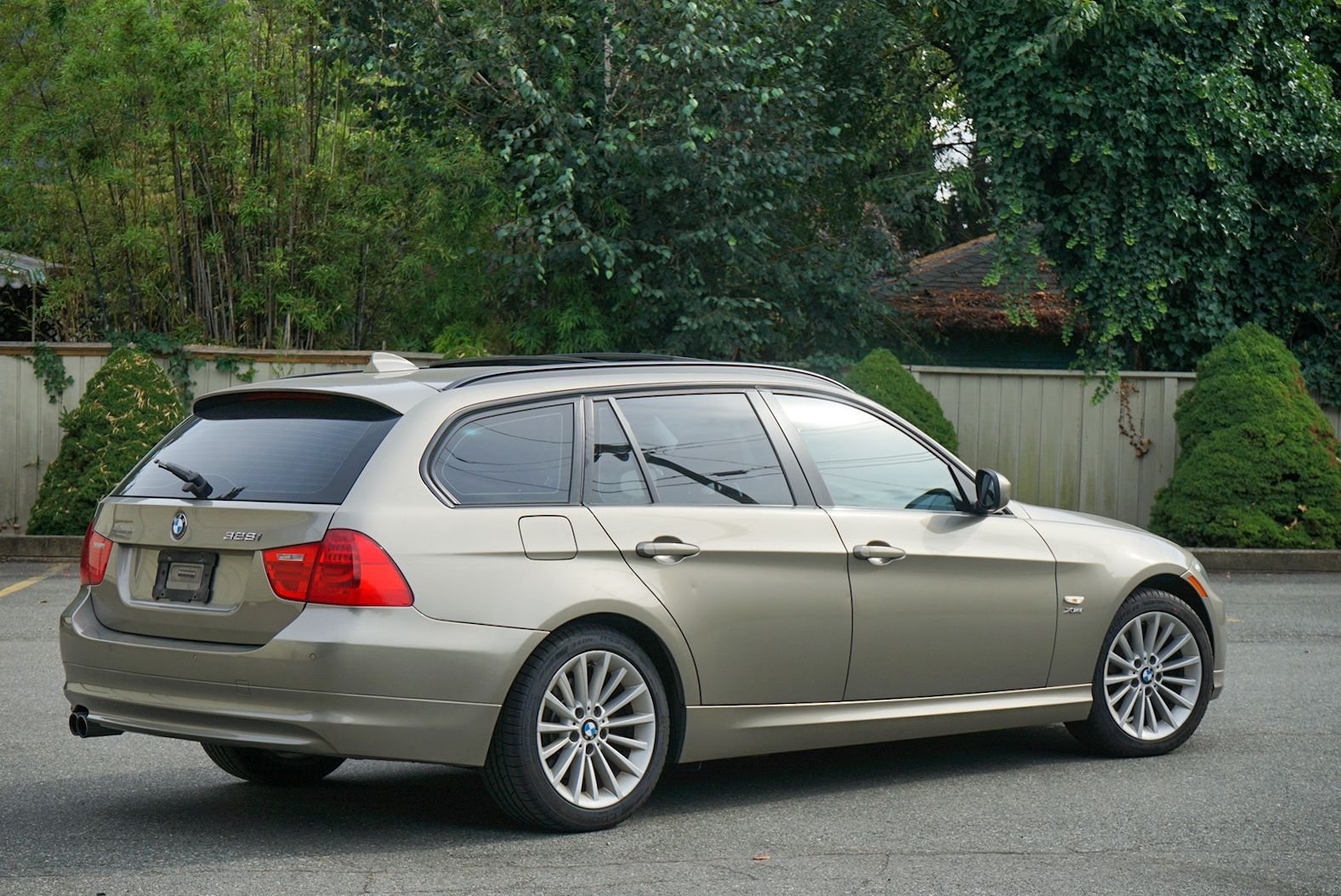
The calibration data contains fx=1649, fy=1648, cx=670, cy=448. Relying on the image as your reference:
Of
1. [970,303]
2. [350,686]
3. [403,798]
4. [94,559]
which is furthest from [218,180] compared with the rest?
[350,686]

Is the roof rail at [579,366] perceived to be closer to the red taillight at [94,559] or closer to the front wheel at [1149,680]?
the red taillight at [94,559]

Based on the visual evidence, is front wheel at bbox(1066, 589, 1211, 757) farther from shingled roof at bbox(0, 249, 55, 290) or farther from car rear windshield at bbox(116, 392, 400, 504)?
shingled roof at bbox(0, 249, 55, 290)

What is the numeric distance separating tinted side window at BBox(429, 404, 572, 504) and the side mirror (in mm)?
1830

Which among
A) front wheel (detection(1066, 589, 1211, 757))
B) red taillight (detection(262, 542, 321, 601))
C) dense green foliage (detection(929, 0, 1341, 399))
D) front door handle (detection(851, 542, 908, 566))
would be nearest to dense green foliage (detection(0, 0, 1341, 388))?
dense green foliage (detection(929, 0, 1341, 399))

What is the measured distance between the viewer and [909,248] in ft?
82.7

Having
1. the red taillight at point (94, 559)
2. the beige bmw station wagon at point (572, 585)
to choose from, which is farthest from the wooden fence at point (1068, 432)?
the red taillight at point (94, 559)

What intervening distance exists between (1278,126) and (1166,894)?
15.3 metres

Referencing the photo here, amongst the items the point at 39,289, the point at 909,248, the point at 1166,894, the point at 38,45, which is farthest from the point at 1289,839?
the point at 909,248

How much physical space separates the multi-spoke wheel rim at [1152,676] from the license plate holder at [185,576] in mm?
3777

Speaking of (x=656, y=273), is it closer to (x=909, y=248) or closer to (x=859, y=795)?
(x=909, y=248)

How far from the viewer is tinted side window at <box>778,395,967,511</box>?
21.5 feet

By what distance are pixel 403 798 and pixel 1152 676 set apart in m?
3.26

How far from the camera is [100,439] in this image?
15.7 meters

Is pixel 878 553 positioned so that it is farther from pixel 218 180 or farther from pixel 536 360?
pixel 218 180
